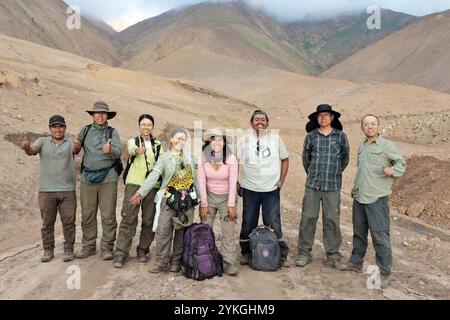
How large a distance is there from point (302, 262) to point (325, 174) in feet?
3.46

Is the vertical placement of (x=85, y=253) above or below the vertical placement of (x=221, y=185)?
below

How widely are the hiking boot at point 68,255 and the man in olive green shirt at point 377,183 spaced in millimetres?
3318

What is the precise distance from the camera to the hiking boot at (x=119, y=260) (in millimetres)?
5185

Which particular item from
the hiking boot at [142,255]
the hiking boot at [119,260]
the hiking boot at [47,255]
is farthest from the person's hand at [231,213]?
the hiking boot at [47,255]

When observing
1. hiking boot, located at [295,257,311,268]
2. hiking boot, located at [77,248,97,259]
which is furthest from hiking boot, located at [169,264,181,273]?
hiking boot, located at [295,257,311,268]

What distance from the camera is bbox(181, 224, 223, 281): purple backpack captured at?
4840 mm

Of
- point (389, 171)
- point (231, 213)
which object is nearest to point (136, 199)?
point (231, 213)

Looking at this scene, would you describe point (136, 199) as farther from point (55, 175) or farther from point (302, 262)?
point (302, 262)

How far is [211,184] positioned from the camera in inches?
195

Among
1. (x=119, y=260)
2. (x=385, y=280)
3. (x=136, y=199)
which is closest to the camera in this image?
(x=136, y=199)

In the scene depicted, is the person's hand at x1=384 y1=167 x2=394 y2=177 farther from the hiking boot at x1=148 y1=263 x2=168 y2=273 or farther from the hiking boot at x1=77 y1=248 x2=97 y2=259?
the hiking boot at x1=77 y1=248 x2=97 y2=259

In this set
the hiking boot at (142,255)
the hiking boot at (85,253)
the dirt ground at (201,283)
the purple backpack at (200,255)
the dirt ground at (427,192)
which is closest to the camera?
the dirt ground at (201,283)

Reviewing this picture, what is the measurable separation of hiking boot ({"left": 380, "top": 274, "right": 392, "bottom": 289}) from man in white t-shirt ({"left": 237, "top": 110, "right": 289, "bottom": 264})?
4.10ft

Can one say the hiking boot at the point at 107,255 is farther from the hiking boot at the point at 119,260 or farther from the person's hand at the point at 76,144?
the person's hand at the point at 76,144
